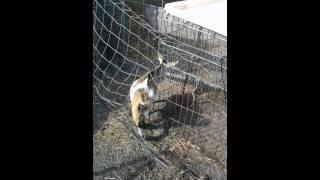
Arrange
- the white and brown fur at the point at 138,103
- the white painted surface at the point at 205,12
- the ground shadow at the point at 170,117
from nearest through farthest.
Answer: the white painted surface at the point at 205,12 < the white and brown fur at the point at 138,103 < the ground shadow at the point at 170,117

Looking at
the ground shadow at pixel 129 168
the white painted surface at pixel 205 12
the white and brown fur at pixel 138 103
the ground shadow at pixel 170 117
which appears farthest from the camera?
the ground shadow at pixel 170 117

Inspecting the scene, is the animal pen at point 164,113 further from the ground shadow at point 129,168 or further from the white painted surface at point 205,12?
the white painted surface at point 205,12

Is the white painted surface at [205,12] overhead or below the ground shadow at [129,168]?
overhead

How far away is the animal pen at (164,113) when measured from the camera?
8.39 feet

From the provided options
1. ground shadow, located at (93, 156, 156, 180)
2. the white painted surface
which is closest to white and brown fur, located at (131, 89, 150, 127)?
ground shadow, located at (93, 156, 156, 180)

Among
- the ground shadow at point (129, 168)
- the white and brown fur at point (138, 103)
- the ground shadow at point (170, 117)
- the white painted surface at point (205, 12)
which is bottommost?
the ground shadow at point (129, 168)

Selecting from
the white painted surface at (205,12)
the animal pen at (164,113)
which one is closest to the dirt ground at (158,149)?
the animal pen at (164,113)

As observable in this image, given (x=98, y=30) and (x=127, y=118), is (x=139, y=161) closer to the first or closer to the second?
(x=127, y=118)

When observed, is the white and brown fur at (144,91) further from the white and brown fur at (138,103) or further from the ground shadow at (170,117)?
the ground shadow at (170,117)

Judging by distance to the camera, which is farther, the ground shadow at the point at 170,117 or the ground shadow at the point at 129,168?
the ground shadow at the point at 170,117

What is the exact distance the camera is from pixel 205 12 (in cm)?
214

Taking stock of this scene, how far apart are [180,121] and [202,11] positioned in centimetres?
99

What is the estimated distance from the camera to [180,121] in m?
2.95

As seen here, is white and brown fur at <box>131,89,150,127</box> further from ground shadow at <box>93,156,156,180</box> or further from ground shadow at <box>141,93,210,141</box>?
ground shadow at <box>93,156,156,180</box>
